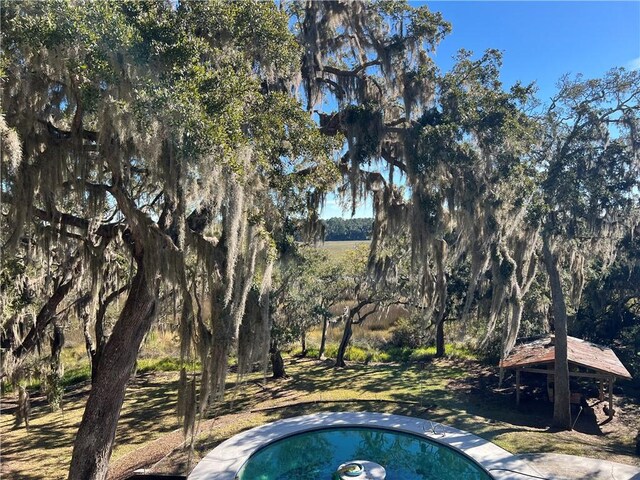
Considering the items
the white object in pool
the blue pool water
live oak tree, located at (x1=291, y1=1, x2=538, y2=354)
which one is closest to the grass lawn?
the blue pool water

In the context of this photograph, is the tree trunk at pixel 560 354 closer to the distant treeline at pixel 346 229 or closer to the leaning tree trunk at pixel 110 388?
the leaning tree trunk at pixel 110 388

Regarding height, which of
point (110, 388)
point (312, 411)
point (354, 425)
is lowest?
point (312, 411)

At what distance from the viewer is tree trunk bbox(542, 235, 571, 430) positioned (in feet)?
34.2

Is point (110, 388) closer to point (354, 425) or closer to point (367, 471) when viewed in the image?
point (367, 471)

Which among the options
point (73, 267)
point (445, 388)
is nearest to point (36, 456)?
point (73, 267)

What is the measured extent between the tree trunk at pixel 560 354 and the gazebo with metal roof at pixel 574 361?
0.68 metres

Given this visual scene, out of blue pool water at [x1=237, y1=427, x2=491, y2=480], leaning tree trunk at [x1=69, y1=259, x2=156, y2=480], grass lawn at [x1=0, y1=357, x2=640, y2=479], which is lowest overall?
grass lawn at [x1=0, y1=357, x2=640, y2=479]

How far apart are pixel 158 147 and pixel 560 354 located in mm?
10478

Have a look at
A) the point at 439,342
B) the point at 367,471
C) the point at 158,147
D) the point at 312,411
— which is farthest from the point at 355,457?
the point at 439,342

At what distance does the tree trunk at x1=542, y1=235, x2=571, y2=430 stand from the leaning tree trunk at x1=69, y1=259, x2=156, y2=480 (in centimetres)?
927

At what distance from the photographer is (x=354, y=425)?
9609 mm

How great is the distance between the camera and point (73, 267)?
909 cm

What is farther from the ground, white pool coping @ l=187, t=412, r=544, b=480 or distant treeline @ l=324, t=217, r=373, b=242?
distant treeline @ l=324, t=217, r=373, b=242

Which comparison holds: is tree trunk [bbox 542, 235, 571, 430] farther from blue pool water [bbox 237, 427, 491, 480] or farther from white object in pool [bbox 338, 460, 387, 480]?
white object in pool [bbox 338, 460, 387, 480]
